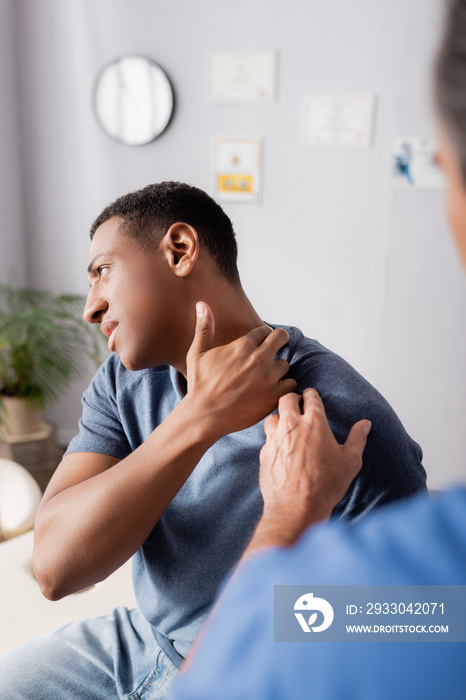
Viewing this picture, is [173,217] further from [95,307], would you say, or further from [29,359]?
[29,359]

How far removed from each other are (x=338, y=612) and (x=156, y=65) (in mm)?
3182

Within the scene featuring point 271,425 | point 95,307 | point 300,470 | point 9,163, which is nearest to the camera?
point 300,470

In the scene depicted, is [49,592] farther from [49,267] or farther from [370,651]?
[49,267]

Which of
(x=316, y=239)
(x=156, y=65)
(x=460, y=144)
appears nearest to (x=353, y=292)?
(x=316, y=239)

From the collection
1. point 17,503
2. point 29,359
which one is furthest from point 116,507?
point 29,359

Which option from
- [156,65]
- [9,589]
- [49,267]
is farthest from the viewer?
[49,267]

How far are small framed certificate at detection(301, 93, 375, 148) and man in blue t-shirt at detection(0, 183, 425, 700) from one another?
6.71 feet

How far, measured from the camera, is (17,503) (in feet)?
5.74

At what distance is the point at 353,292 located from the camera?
315 cm

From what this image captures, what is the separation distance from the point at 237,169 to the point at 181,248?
7.22ft

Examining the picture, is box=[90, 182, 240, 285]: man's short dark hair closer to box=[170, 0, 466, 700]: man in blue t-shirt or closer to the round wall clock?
box=[170, 0, 466, 700]: man in blue t-shirt

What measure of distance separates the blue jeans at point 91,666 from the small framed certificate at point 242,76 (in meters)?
2.62

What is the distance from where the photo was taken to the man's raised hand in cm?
87

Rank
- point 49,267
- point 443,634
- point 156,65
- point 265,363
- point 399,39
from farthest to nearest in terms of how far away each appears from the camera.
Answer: point 49,267, point 156,65, point 399,39, point 265,363, point 443,634
